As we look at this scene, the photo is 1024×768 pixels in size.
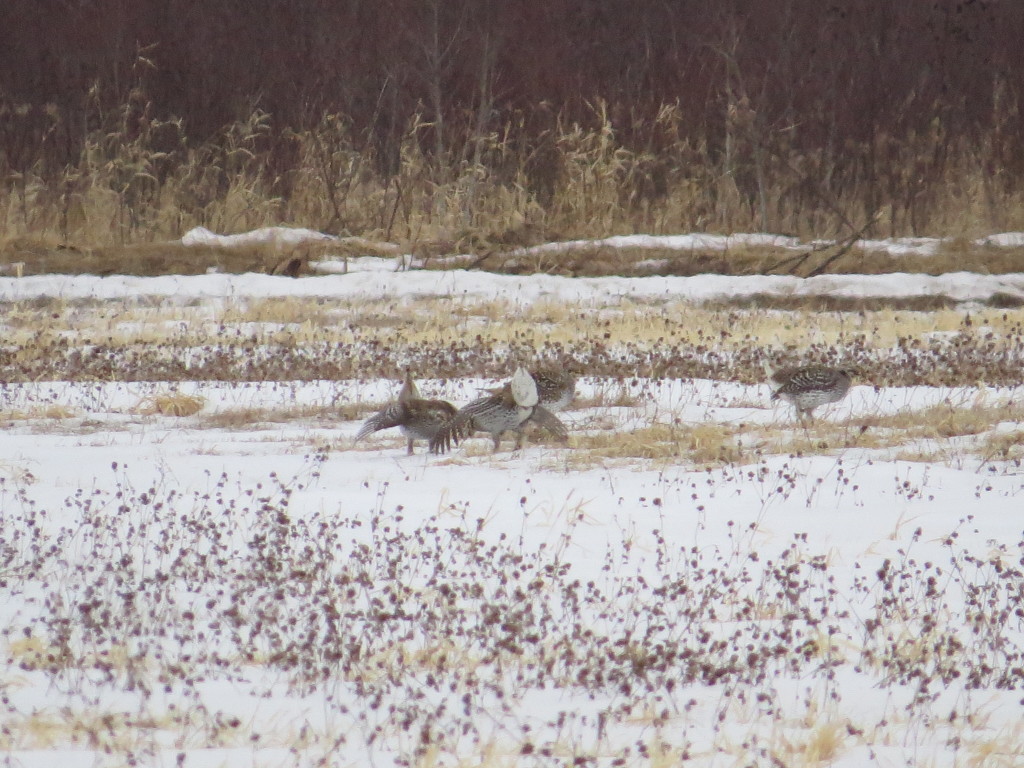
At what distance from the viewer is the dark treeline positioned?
19906 millimetres

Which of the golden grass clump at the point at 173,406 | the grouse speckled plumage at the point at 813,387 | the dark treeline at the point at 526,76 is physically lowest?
the golden grass clump at the point at 173,406

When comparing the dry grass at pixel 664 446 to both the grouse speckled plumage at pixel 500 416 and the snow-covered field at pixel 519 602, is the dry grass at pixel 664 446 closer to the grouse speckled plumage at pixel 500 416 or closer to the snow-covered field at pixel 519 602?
the snow-covered field at pixel 519 602

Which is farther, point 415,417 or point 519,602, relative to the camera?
point 415,417

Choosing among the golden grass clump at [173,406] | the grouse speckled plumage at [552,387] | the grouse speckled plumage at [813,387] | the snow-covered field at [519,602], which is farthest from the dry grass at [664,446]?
the golden grass clump at [173,406]

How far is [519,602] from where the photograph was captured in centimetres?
544

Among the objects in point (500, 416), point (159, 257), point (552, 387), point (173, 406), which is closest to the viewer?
point (500, 416)

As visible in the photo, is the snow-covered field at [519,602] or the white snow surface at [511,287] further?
the white snow surface at [511,287]

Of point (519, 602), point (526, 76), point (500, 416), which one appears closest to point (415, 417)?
point (500, 416)

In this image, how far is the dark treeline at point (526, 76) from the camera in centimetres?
1991

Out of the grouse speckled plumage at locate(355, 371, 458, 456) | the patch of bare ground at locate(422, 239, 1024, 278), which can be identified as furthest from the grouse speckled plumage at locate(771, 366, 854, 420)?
the patch of bare ground at locate(422, 239, 1024, 278)

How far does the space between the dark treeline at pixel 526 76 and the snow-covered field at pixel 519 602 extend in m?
11.1

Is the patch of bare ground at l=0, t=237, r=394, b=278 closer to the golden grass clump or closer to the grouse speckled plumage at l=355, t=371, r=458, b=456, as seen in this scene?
the golden grass clump

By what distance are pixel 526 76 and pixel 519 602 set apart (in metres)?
16.8

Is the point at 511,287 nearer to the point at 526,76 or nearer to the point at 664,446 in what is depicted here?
the point at 526,76
